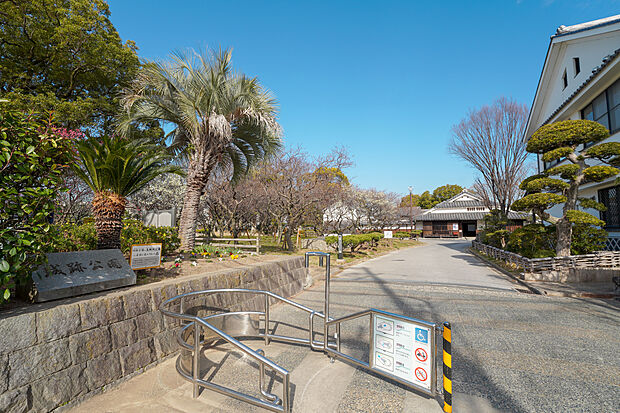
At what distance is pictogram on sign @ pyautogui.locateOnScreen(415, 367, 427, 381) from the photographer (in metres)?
2.80

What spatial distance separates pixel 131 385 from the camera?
3.20 meters

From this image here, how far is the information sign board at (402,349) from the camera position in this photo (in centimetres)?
279

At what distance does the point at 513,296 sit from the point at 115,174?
30.5 feet

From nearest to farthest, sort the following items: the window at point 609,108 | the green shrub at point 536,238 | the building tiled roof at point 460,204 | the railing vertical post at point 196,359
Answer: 1. the railing vertical post at point 196,359
2. the window at point 609,108
3. the green shrub at point 536,238
4. the building tiled roof at point 460,204

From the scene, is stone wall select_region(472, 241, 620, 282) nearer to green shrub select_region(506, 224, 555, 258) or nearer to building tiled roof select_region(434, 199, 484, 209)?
green shrub select_region(506, 224, 555, 258)

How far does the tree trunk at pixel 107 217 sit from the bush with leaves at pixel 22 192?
162 centimetres

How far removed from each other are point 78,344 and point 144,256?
1.95 m

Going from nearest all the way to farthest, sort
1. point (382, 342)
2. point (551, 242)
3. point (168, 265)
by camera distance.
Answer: point (382, 342) → point (168, 265) → point (551, 242)

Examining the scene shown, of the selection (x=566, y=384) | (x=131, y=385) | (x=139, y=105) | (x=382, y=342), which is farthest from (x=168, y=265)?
(x=566, y=384)

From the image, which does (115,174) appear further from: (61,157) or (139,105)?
(139,105)

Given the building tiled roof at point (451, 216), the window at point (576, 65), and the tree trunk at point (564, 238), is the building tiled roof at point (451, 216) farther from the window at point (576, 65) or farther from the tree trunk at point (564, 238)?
the tree trunk at point (564, 238)

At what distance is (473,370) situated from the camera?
3531mm

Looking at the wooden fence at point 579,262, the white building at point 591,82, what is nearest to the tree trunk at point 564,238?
the wooden fence at point 579,262

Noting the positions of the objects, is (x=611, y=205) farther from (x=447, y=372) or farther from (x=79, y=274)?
(x=79, y=274)
